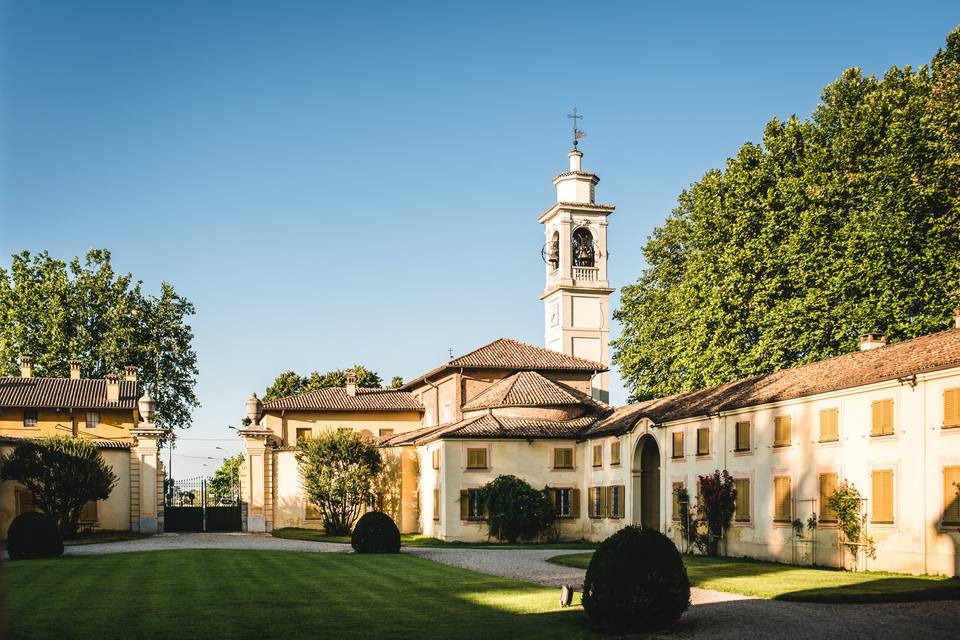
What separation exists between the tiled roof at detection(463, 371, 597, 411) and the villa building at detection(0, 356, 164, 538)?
1554 centimetres

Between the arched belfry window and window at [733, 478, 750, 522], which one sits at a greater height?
the arched belfry window

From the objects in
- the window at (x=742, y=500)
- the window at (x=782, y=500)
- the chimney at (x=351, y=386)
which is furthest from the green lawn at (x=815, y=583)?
the chimney at (x=351, y=386)

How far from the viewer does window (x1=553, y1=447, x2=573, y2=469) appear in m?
44.4

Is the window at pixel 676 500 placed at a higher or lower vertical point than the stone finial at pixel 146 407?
lower

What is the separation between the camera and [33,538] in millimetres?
31766

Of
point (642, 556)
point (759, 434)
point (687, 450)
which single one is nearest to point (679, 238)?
point (687, 450)

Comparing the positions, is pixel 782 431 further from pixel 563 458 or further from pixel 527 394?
pixel 527 394

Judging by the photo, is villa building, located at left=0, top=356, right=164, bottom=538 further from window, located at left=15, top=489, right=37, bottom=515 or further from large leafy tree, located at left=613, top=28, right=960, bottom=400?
large leafy tree, located at left=613, top=28, right=960, bottom=400

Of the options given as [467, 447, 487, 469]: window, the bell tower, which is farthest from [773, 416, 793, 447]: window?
the bell tower

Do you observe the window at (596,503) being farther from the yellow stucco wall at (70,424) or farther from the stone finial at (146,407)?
the yellow stucco wall at (70,424)

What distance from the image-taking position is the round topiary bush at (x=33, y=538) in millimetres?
31703

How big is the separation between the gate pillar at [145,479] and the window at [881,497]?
110 ft

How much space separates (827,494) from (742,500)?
467cm

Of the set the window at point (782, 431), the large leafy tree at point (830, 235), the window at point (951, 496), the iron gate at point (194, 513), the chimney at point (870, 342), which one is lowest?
the iron gate at point (194, 513)
